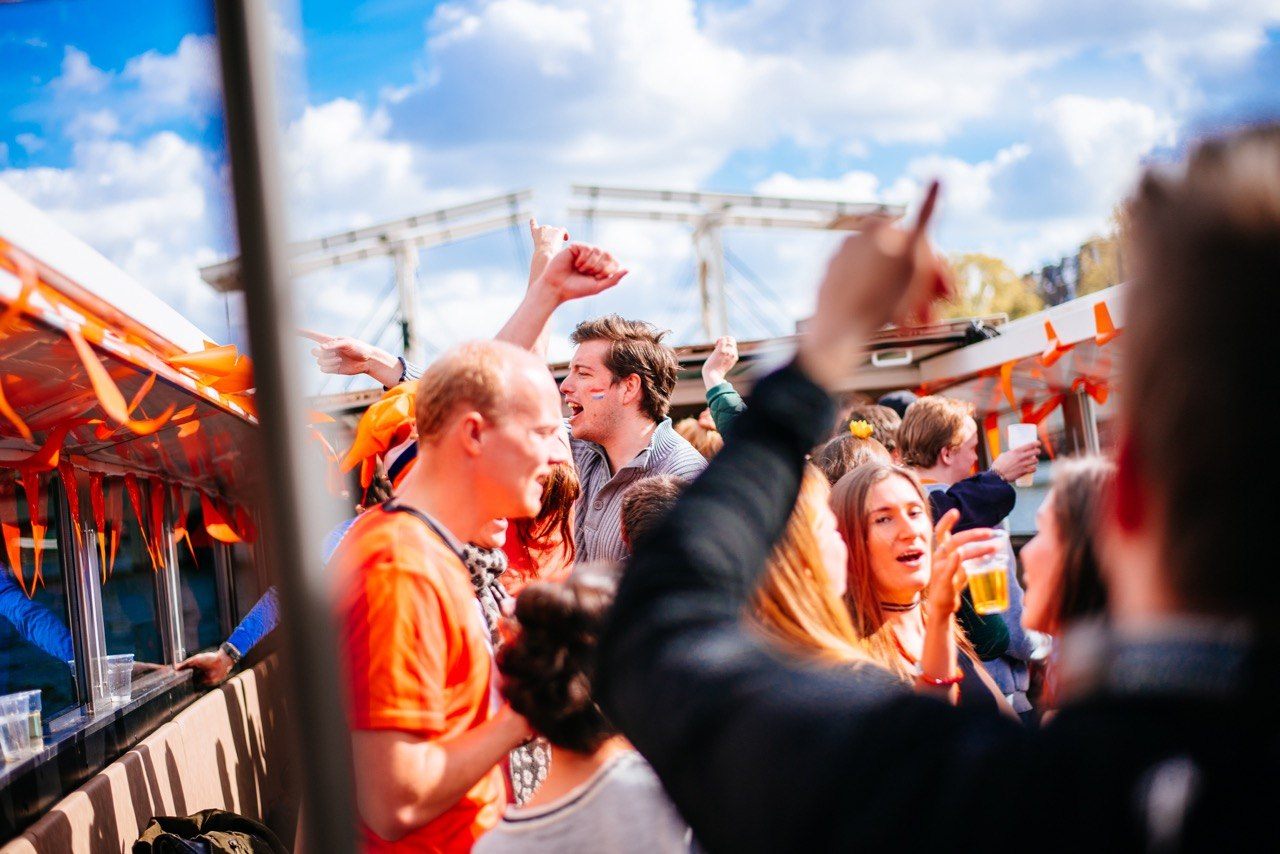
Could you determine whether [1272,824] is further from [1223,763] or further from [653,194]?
[653,194]

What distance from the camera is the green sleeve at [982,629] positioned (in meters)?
3.11

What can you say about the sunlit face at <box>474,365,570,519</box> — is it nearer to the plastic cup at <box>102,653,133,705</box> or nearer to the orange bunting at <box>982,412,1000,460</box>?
the plastic cup at <box>102,653,133,705</box>

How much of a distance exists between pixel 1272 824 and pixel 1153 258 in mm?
368

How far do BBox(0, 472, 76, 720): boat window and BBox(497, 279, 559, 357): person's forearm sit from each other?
2529 mm

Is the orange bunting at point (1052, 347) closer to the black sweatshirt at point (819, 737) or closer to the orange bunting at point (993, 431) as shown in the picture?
the orange bunting at point (993, 431)

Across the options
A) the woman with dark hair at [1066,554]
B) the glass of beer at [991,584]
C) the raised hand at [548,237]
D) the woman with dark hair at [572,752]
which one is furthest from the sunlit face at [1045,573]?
the raised hand at [548,237]

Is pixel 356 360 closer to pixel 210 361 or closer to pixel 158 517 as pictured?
pixel 210 361

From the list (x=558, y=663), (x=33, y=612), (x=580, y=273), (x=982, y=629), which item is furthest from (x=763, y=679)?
(x=33, y=612)

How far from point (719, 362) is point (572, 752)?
2278 mm

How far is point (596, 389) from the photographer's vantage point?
11.1 feet

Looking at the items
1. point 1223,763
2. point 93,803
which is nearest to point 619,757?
point 1223,763

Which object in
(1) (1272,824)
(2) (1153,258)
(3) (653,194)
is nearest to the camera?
(1) (1272,824)

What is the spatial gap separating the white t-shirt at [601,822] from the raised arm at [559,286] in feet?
3.14

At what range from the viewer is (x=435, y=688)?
64.4 inches
